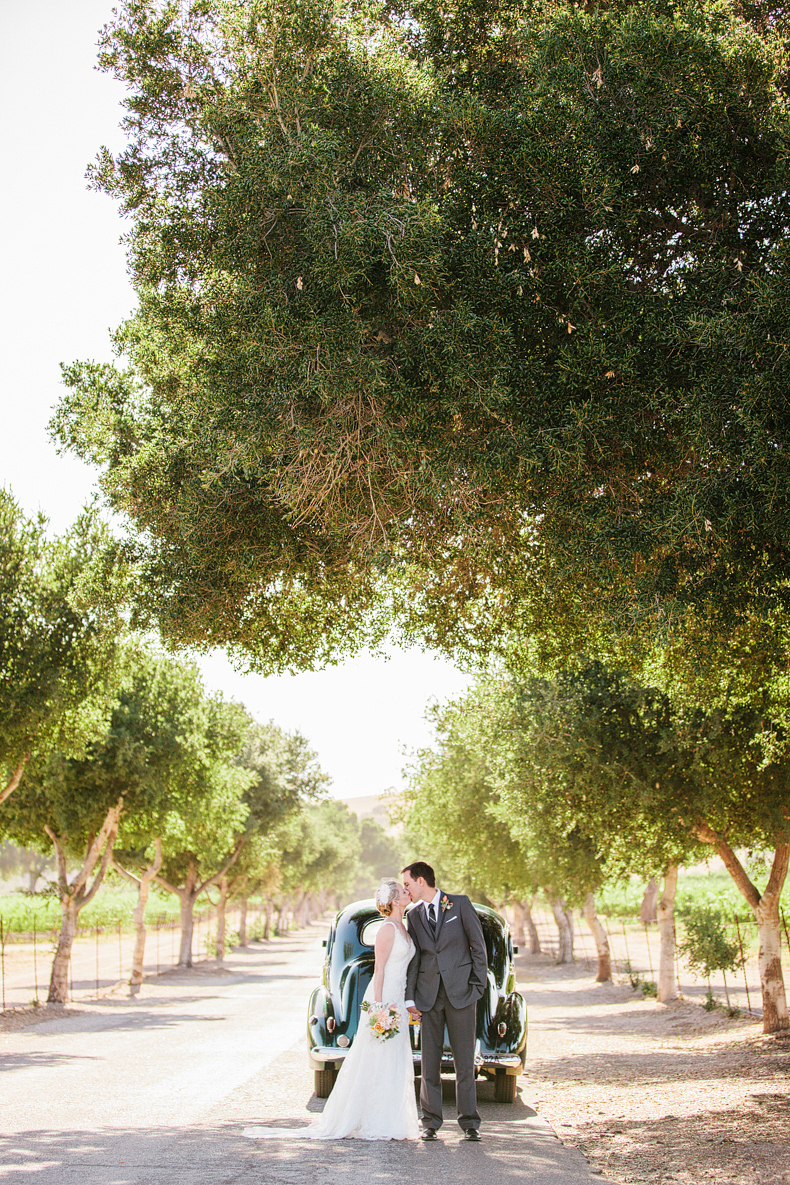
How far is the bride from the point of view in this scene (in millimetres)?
7398

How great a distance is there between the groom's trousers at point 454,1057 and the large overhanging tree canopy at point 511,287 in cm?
367

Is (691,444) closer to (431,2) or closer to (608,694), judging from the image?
(431,2)

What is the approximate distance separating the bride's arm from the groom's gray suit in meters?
0.21

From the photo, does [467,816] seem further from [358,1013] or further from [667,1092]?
[358,1013]

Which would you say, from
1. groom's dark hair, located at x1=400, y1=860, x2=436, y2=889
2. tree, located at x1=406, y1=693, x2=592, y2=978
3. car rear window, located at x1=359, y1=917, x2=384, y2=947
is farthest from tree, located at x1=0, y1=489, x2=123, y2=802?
tree, located at x1=406, y1=693, x2=592, y2=978

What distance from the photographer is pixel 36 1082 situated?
10430mm

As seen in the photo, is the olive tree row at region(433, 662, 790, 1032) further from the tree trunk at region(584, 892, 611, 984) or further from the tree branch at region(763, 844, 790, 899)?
the tree trunk at region(584, 892, 611, 984)

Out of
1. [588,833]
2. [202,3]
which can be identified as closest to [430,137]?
[202,3]

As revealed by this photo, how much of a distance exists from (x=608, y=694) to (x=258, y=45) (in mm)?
11568

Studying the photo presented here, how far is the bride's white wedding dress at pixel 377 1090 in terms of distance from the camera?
7391 millimetres

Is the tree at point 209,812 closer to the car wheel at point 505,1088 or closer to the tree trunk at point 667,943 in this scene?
the tree trunk at point 667,943

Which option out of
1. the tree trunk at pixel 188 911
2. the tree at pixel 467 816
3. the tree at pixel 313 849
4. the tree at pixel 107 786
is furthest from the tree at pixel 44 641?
the tree at pixel 313 849

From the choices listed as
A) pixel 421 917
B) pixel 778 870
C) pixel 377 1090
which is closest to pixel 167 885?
pixel 778 870

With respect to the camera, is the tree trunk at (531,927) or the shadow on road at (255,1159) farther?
the tree trunk at (531,927)
